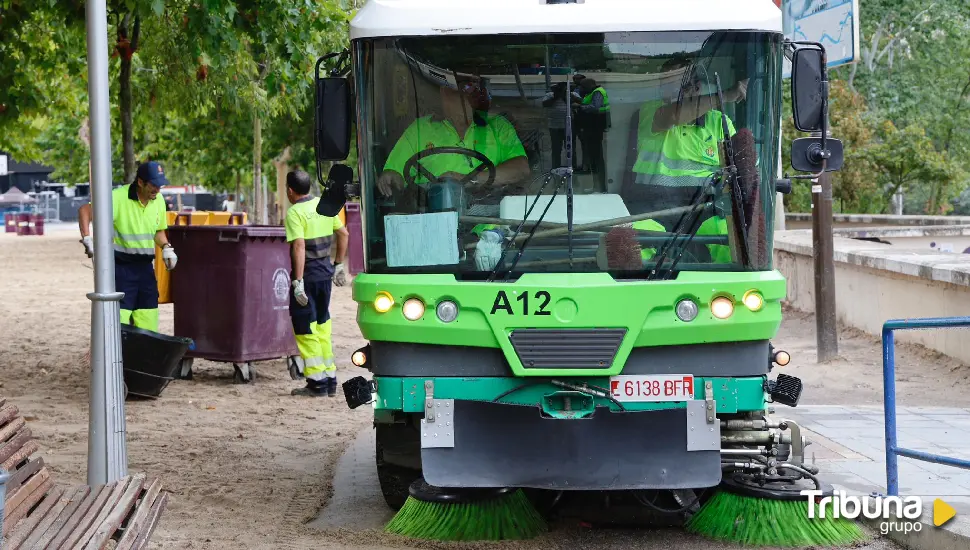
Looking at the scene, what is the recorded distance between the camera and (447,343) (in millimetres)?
5750

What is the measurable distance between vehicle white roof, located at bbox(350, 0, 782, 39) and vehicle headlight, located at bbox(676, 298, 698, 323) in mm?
1264

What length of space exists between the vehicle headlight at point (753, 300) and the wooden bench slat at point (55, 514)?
10.1 feet

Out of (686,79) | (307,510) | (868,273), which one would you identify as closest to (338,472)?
(307,510)

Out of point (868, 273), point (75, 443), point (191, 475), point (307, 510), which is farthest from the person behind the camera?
point (868, 273)

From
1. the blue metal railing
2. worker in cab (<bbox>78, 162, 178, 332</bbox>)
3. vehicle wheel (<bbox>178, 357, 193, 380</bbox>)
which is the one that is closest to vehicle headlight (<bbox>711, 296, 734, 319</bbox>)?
the blue metal railing

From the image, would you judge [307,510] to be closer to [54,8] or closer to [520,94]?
[520,94]

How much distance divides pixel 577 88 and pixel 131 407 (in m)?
5.41

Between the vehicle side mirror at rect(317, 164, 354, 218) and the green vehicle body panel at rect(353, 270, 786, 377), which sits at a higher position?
the vehicle side mirror at rect(317, 164, 354, 218)

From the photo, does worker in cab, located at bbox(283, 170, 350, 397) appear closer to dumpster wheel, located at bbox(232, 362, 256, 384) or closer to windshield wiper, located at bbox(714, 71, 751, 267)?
dumpster wheel, located at bbox(232, 362, 256, 384)

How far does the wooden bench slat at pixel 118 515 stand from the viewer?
499 centimetres

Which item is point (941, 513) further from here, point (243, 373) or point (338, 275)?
point (338, 275)

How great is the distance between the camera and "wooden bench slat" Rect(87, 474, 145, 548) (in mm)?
4988

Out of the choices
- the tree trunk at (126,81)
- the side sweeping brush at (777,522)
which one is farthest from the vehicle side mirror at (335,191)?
the tree trunk at (126,81)

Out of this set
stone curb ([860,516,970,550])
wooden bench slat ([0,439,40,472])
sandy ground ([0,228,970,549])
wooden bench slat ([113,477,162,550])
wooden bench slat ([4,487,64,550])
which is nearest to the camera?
wooden bench slat ([4,487,64,550])
